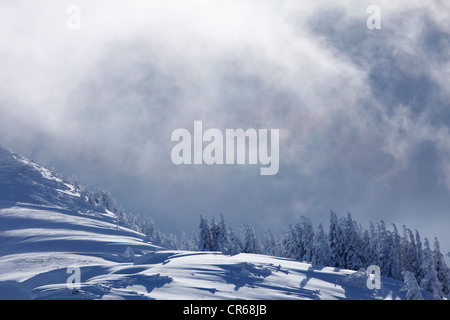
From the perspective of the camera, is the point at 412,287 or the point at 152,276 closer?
the point at 412,287

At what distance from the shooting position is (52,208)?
92000 millimetres

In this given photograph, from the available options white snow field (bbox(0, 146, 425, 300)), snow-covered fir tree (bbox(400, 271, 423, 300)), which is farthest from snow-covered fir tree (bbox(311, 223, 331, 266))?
snow-covered fir tree (bbox(400, 271, 423, 300))

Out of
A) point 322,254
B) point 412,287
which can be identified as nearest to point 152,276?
point 412,287

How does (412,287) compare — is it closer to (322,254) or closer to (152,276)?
(152,276)

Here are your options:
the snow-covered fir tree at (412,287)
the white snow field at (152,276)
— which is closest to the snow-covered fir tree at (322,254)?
the white snow field at (152,276)

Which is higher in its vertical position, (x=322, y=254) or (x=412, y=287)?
(x=412, y=287)

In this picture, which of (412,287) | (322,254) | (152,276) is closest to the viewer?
(412,287)

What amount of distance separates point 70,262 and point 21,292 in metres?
11.5

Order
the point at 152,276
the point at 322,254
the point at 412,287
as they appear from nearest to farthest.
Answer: the point at 412,287, the point at 152,276, the point at 322,254

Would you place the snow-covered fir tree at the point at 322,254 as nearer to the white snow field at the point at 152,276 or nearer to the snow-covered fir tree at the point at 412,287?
the white snow field at the point at 152,276

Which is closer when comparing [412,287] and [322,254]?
[412,287]

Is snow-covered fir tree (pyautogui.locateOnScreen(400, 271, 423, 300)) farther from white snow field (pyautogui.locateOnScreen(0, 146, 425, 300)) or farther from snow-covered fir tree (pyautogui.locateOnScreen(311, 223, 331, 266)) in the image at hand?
snow-covered fir tree (pyautogui.locateOnScreen(311, 223, 331, 266))
